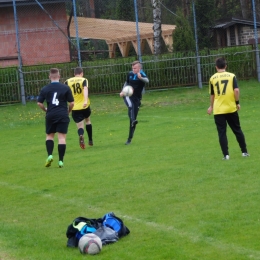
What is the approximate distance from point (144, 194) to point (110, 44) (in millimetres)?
30350

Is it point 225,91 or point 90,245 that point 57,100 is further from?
point 90,245

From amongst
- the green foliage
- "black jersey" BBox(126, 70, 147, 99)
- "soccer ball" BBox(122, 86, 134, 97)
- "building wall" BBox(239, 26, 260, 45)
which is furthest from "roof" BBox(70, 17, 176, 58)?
"soccer ball" BBox(122, 86, 134, 97)

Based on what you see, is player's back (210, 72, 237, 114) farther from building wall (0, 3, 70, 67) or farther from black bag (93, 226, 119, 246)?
building wall (0, 3, 70, 67)

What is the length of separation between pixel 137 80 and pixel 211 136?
7.41ft

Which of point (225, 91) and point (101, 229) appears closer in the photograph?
point (101, 229)

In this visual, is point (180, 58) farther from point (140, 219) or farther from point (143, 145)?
point (140, 219)

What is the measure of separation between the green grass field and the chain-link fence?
35.2 ft

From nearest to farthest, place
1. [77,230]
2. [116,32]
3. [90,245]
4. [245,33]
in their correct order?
[90,245]
[77,230]
[116,32]
[245,33]

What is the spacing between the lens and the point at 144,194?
948 centimetres

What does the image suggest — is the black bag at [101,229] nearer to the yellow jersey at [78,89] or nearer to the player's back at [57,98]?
the player's back at [57,98]

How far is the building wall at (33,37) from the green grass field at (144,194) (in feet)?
45.1

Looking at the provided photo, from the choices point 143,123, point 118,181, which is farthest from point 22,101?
point 118,181

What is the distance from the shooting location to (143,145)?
15875mm

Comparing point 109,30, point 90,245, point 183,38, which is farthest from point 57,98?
point 109,30
